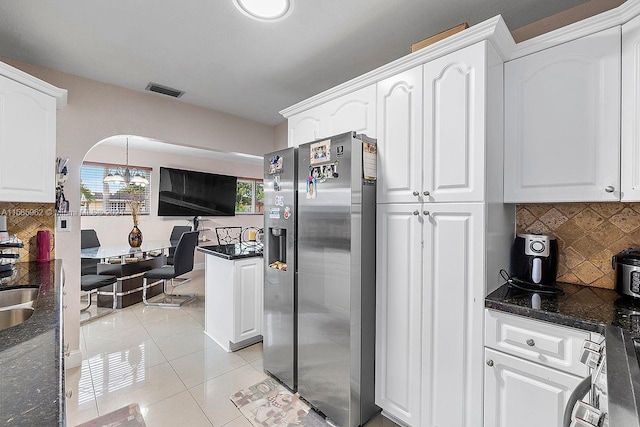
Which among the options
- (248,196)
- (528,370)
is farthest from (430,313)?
(248,196)

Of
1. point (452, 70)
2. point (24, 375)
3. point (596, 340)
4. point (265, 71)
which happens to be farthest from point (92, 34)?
point (596, 340)

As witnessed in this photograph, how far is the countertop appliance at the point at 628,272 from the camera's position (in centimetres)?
132

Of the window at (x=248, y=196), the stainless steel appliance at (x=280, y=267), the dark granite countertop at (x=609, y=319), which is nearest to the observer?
the dark granite countertop at (x=609, y=319)

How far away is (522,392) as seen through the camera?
128cm

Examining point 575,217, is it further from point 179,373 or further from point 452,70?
point 179,373

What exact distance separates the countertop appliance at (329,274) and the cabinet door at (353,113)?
7.3 inches

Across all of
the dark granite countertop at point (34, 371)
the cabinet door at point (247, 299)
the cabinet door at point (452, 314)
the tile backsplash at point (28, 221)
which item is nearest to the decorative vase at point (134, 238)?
the tile backsplash at point (28, 221)

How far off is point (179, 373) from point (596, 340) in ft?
8.68

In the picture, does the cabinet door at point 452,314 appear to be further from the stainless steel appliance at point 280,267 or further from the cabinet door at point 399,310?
the stainless steel appliance at point 280,267

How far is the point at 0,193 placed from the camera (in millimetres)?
1709

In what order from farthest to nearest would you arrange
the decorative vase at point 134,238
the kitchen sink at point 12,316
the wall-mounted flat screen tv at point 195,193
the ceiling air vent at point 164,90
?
the wall-mounted flat screen tv at point 195,193 < the decorative vase at point 134,238 < the ceiling air vent at point 164,90 < the kitchen sink at point 12,316

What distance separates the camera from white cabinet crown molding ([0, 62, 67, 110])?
171 centimetres

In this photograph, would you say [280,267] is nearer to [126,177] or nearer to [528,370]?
[528,370]

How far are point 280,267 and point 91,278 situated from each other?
9.08 ft
